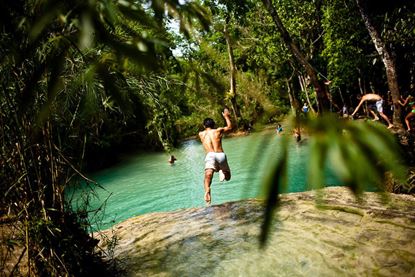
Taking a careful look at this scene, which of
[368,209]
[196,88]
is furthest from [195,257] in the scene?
[196,88]

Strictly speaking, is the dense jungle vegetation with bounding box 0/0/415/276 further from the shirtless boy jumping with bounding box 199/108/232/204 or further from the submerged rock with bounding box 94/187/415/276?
the shirtless boy jumping with bounding box 199/108/232/204

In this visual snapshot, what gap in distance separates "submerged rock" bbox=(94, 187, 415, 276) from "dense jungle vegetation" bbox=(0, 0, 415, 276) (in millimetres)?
1057

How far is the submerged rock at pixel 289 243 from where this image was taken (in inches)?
145

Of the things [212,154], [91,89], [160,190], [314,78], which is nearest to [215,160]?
[212,154]

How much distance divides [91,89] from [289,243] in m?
4.04

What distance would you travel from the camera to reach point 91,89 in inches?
29.7

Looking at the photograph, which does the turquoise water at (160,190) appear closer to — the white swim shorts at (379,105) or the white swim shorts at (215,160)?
the white swim shorts at (215,160)

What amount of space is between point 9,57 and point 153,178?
1508cm

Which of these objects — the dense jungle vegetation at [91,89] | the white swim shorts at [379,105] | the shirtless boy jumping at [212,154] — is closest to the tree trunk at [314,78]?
the dense jungle vegetation at [91,89]

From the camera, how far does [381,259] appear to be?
363 cm

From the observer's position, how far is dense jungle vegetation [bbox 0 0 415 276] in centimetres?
71

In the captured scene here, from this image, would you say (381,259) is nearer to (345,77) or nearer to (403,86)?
(345,77)

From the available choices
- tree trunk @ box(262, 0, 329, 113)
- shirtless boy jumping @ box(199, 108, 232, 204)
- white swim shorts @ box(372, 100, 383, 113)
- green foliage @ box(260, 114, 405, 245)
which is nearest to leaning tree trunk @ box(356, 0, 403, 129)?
tree trunk @ box(262, 0, 329, 113)

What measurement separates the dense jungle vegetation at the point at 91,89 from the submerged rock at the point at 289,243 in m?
1.06
